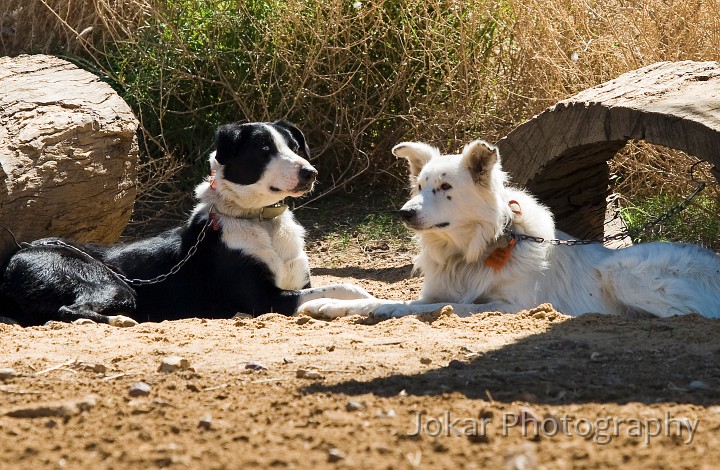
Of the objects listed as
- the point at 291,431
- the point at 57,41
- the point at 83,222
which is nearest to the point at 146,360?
the point at 291,431

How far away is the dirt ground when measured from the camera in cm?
275

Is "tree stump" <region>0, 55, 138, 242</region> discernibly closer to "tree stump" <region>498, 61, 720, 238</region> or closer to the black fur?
the black fur

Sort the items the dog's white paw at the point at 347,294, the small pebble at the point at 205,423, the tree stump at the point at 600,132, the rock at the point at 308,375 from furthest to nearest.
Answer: the dog's white paw at the point at 347,294
the tree stump at the point at 600,132
the rock at the point at 308,375
the small pebble at the point at 205,423

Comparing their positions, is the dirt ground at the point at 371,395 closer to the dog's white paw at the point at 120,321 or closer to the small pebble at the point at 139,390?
the small pebble at the point at 139,390

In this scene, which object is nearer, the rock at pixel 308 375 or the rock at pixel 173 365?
the rock at pixel 308 375

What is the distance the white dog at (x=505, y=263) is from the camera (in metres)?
5.80

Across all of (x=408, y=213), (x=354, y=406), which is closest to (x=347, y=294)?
(x=408, y=213)

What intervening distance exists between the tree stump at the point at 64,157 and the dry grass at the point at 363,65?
2.08m

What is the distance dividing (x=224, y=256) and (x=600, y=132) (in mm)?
2742

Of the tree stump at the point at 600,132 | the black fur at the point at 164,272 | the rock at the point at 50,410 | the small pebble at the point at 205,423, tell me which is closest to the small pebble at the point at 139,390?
the rock at the point at 50,410

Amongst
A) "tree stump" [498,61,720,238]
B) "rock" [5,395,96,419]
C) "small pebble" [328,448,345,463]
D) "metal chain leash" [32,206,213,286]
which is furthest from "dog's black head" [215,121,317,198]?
"small pebble" [328,448,345,463]

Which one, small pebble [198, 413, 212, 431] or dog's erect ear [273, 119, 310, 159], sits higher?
dog's erect ear [273, 119, 310, 159]


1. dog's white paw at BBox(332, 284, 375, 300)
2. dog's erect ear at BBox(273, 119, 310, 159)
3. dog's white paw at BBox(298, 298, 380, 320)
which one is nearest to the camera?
dog's white paw at BBox(298, 298, 380, 320)

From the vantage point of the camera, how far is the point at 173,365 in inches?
154
